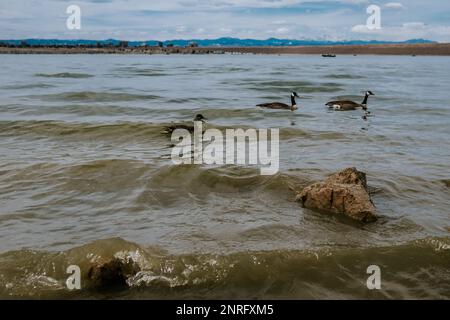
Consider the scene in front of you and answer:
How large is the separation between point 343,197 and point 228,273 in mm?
2845

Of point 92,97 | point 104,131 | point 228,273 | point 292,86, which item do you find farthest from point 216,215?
point 292,86

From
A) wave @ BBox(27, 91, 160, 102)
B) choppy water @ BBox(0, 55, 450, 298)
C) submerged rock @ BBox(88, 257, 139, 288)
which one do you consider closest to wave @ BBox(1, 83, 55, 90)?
wave @ BBox(27, 91, 160, 102)

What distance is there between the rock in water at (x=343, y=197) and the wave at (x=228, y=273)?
3.51 ft

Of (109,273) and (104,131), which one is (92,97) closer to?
(104,131)

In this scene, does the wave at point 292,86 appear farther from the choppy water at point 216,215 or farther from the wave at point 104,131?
the wave at point 104,131

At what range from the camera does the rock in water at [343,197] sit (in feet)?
24.3

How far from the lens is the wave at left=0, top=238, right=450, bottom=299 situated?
5316 millimetres

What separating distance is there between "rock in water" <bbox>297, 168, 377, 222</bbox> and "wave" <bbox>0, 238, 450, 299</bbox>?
3.51 feet

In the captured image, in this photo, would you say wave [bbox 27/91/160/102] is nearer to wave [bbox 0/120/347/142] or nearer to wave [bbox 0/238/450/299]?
wave [bbox 0/120/347/142]

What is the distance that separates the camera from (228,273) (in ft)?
18.8

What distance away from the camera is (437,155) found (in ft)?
39.3

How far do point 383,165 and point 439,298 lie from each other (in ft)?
19.8

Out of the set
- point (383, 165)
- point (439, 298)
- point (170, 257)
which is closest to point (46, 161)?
point (170, 257)

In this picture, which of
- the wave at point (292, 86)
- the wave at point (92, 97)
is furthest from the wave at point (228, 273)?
the wave at point (292, 86)
